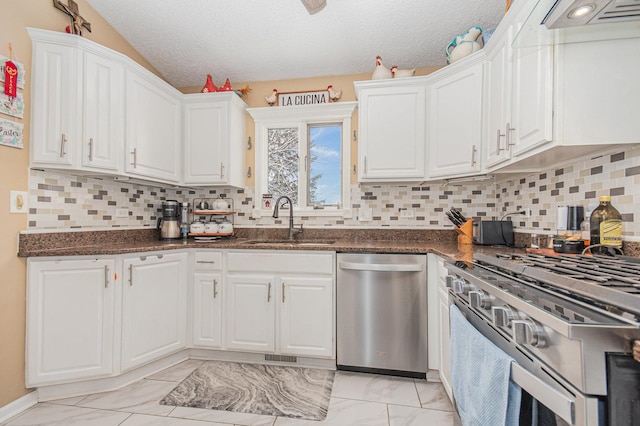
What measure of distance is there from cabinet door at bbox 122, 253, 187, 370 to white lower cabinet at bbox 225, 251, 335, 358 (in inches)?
14.6

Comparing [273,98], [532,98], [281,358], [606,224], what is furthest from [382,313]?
[273,98]

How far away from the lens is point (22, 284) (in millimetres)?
1772

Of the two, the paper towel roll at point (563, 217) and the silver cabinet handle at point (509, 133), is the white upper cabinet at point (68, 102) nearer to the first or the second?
the silver cabinet handle at point (509, 133)

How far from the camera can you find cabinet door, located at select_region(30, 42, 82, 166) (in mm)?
1822

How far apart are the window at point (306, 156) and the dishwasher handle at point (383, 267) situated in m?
0.80

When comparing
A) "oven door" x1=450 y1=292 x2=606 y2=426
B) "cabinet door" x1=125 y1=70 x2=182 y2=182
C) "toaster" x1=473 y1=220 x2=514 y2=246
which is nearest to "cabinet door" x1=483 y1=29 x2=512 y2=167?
"toaster" x1=473 y1=220 x2=514 y2=246

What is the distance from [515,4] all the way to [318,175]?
1.90 metres

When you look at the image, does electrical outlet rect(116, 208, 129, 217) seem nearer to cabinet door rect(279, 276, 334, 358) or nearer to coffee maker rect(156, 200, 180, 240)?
coffee maker rect(156, 200, 180, 240)

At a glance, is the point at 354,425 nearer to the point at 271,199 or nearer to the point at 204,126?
the point at 271,199

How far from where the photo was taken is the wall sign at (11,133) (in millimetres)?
1691

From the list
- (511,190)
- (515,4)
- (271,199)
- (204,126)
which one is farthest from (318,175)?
(515,4)

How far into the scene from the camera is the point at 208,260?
7.66 ft

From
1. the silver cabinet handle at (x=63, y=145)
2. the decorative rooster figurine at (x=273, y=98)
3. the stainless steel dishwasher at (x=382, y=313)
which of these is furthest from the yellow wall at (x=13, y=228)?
the stainless steel dishwasher at (x=382, y=313)

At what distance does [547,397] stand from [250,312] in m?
1.95
